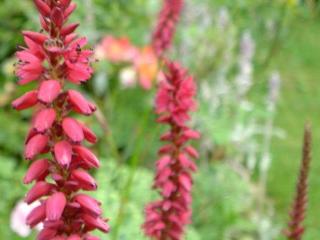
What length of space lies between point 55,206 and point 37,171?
104 mm

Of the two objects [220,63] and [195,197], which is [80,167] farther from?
[220,63]

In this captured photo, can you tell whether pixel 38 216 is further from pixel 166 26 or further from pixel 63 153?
pixel 166 26

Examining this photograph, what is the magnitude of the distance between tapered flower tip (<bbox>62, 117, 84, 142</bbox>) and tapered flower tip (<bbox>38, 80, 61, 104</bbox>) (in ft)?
0.18

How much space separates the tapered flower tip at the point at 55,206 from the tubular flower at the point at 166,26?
197 cm

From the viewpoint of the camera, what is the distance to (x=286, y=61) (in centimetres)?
811

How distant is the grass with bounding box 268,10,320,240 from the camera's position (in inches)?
226

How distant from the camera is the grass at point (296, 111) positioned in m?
5.74

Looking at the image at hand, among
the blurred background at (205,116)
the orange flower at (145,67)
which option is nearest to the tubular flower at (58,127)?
the blurred background at (205,116)

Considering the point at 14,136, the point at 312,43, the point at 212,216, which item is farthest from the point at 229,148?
the point at 312,43

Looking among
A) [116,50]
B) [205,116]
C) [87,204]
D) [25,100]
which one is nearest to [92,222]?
[87,204]

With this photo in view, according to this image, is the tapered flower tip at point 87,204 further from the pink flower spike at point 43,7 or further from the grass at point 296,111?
the grass at point 296,111

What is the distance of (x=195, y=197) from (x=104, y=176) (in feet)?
3.81

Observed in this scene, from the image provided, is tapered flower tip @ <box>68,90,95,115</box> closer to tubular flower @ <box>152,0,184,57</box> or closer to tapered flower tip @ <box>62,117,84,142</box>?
tapered flower tip @ <box>62,117,84,142</box>

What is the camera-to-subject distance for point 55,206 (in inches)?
59.8
